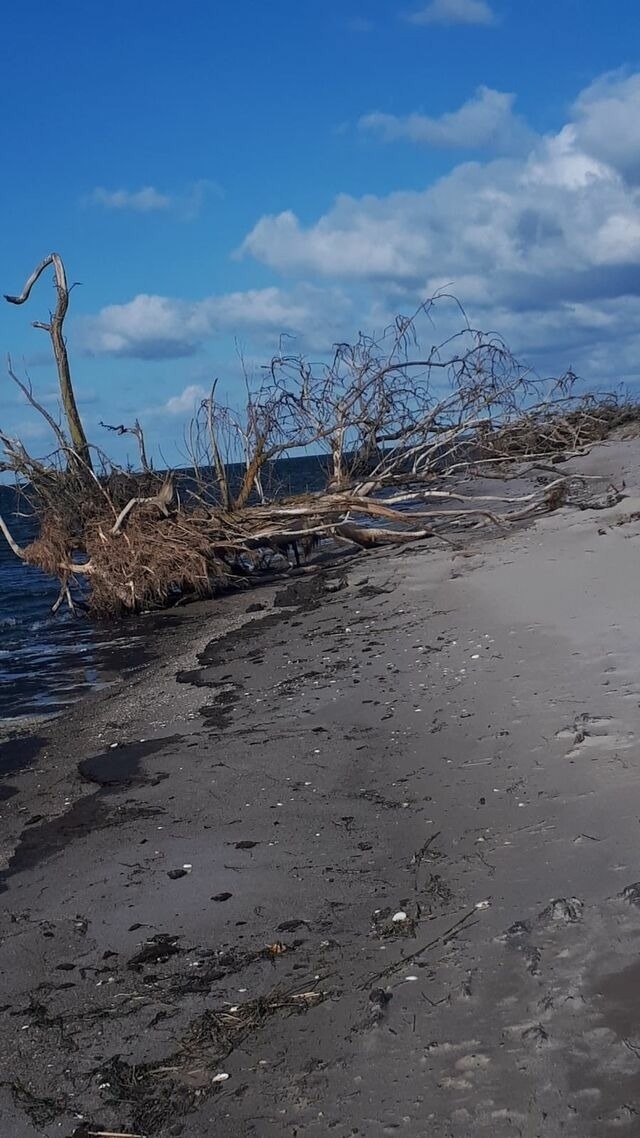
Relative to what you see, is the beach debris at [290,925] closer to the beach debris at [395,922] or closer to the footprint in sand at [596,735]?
the beach debris at [395,922]

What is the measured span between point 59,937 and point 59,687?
5.84 meters

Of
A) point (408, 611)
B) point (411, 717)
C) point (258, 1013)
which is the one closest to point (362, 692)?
point (411, 717)

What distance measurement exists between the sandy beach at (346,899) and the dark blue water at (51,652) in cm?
152

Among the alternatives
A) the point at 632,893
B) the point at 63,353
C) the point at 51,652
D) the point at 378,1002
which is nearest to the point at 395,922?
the point at 378,1002

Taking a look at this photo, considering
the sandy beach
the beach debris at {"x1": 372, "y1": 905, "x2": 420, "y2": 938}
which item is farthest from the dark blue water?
the beach debris at {"x1": 372, "y1": 905, "x2": 420, "y2": 938}

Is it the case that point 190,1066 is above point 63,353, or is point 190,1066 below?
below

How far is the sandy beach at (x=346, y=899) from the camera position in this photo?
2602 mm

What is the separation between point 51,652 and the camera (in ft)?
38.1

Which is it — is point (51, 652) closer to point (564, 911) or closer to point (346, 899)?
point (346, 899)

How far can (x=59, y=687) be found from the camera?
31.2 feet

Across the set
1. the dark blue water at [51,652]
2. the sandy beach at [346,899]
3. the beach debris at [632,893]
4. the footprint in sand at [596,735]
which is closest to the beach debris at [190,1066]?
the sandy beach at [346,899]

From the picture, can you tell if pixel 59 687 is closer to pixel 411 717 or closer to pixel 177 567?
pixel 177 567

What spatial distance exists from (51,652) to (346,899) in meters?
8.48

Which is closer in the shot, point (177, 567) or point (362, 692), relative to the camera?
point (362, 692)
